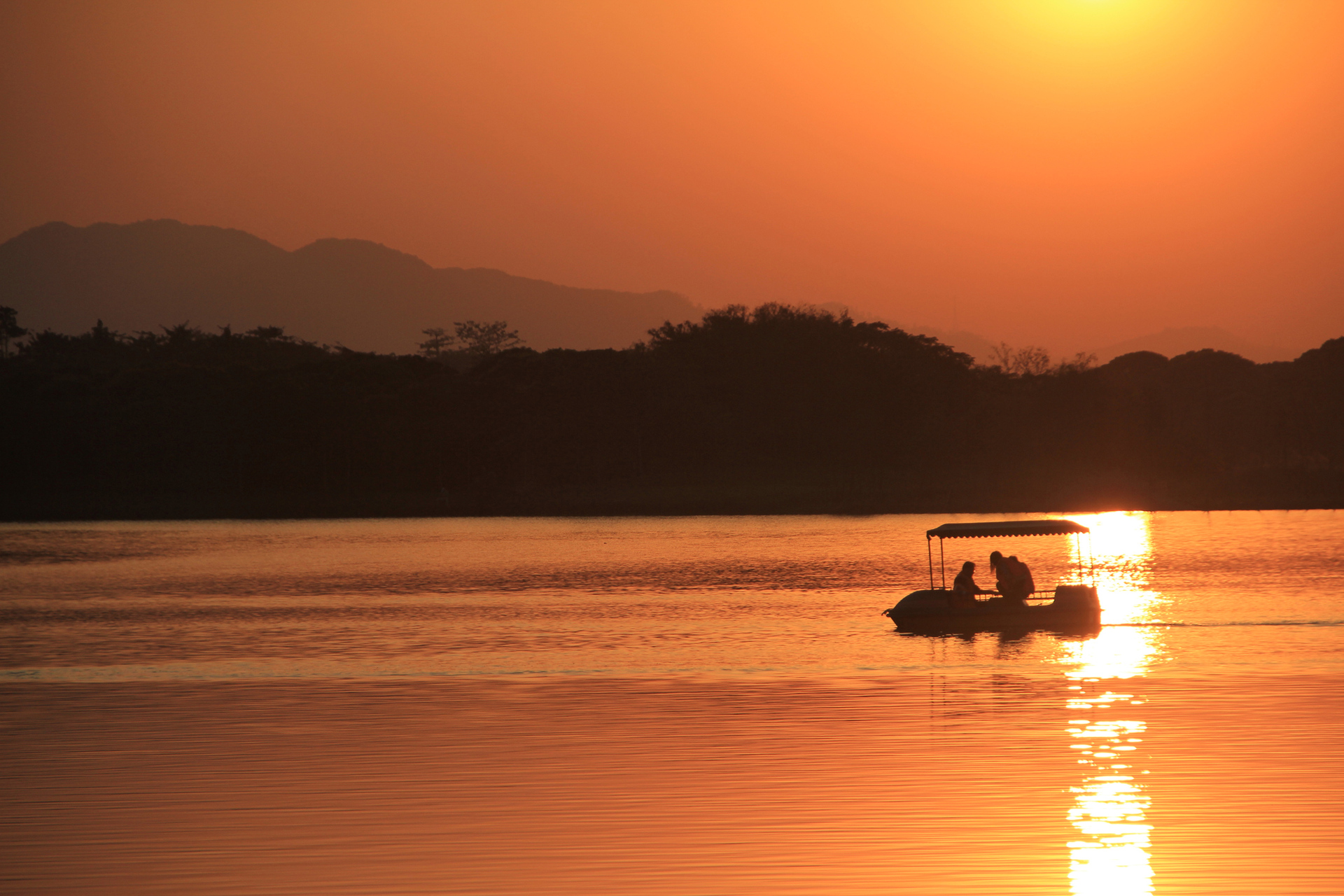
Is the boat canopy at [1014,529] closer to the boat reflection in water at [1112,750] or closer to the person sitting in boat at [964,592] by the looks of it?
the person sitting in boat at [964,592]

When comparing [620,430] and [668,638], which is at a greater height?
[620,430]

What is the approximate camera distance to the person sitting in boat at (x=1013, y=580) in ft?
111

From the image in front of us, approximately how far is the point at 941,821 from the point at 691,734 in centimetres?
627

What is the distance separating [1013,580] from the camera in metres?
Result: 34.1

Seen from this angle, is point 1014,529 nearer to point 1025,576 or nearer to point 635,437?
point 1025,576

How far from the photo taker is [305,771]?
57.5 feet

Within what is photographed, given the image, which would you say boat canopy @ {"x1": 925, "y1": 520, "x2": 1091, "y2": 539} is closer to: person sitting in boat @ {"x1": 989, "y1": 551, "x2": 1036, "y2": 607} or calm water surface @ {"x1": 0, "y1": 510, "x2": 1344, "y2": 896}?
person sitting in boat @ {"x1": 989, "y1": 551, "x2": 1036, "y2": 607}

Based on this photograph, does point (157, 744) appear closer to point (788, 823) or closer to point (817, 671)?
point (788, 823)

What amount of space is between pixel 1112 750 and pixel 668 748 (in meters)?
5.64

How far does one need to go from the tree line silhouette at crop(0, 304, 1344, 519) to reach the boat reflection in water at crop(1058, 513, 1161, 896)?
288 ft

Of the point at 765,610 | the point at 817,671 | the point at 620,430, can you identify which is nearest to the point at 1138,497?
the point at 620,430

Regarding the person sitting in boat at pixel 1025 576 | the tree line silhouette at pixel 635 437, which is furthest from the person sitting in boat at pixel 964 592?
the tree line silhouette at pixel 635 437

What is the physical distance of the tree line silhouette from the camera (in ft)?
431

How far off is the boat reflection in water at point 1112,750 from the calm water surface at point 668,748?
0.21 feet
